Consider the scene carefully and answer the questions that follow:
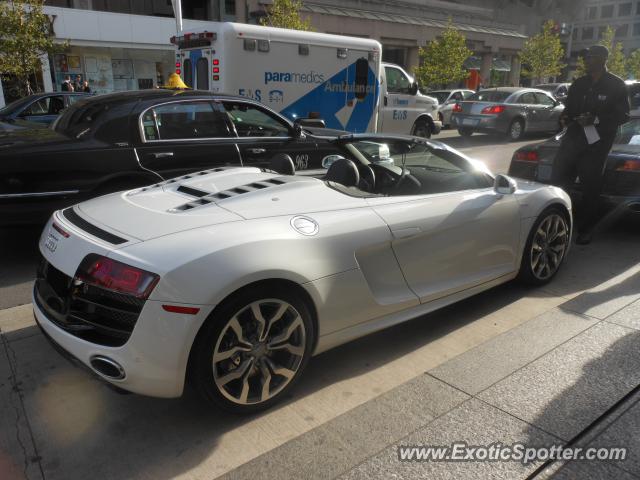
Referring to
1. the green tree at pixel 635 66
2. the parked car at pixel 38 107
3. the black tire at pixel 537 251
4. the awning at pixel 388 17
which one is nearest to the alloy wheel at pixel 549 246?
the black tire at pixel 537 251

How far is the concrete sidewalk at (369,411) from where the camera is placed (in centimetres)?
238

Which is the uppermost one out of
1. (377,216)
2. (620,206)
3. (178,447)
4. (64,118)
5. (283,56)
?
(283,56)

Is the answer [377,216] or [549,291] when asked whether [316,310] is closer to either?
[377,216]

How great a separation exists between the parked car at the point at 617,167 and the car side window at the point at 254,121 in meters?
3.00

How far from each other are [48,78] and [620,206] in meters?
21.2

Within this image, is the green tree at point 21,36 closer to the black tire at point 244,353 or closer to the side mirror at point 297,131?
the side mirror at point 297,131

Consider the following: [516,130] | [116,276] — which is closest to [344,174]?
[116,276]

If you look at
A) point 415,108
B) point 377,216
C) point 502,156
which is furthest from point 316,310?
point 415,108

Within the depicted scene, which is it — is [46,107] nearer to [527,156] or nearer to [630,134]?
[527,156]

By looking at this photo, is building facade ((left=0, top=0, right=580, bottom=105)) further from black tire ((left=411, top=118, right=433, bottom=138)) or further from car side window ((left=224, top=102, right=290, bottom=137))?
black tire ((left=411, top=118, right=433, bottom=138))

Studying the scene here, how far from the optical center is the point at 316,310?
277cm

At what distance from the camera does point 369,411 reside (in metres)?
2.78

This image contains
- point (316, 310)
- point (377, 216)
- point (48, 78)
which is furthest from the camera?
point (48, 78)

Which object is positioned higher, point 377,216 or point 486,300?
point 377,216
